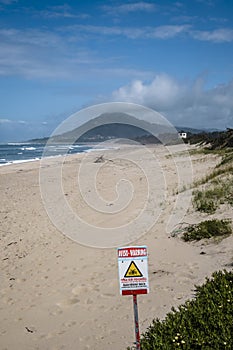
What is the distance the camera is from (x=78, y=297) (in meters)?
5.86

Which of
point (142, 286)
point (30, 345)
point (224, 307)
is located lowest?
point (30, 345)

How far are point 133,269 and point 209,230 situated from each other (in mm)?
4696

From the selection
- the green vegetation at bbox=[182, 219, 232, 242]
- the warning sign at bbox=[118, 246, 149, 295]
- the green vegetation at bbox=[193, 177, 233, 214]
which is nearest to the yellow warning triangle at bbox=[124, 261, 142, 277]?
the warning sign at bbox=[118, 246, 149, 295]

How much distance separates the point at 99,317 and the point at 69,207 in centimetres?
861

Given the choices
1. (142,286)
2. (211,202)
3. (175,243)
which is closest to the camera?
(142,286)

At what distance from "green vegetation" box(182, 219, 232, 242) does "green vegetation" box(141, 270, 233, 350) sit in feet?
9.39

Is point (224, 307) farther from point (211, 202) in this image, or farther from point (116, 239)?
point (211, 202)

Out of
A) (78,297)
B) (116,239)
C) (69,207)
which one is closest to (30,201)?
(69,207)

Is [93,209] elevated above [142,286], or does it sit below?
above

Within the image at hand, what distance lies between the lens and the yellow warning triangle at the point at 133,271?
3.47 meters

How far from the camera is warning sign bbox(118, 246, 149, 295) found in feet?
11.3

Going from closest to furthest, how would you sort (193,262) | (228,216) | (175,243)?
(193,262)
(175,243)
(228,216)

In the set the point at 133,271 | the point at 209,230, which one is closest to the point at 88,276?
the point at 209,230

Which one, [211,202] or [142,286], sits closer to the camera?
[142,286]
